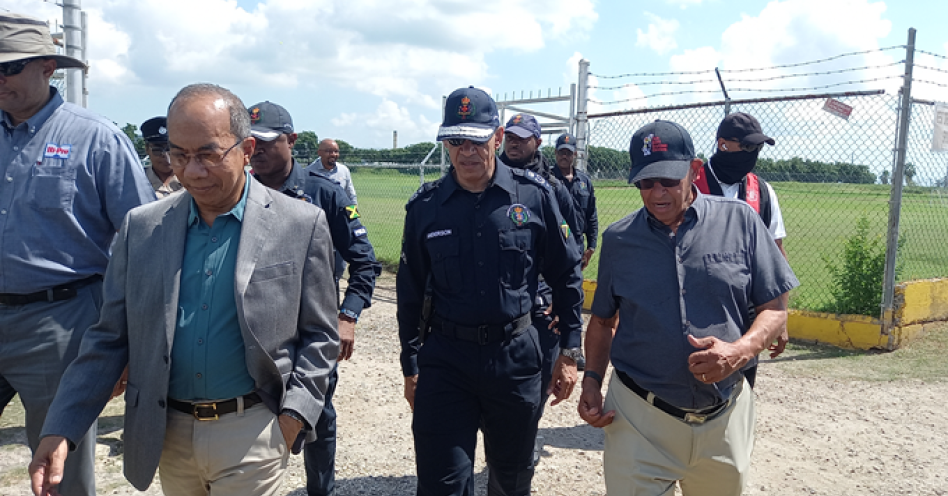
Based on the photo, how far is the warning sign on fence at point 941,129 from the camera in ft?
25.4

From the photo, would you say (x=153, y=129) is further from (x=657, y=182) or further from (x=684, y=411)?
(x=684, y=411)

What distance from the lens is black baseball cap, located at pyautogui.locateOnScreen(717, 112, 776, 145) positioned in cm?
436

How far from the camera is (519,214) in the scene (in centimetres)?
354

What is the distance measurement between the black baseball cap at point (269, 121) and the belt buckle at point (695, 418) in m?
2.72

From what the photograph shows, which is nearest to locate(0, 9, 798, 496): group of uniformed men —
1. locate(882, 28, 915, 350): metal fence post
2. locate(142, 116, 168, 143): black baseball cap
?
locate(142, 116, 168, 143): black baseball cap

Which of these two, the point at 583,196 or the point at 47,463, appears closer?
the point at 47,463

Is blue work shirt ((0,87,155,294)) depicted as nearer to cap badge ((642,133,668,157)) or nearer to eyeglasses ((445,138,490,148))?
eyeglasses ((445,138,490,148))

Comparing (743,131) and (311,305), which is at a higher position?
(743,131)

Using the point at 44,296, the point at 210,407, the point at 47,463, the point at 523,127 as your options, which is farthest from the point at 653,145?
the point at 523,127

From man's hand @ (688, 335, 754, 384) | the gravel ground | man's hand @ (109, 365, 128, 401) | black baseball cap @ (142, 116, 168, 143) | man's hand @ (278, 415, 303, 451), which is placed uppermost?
black baseball cap @ (142, 116, 168, 143)

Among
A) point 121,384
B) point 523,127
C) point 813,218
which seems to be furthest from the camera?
point 813,218

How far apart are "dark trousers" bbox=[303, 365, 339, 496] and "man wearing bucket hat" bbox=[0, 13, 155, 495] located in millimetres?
1128

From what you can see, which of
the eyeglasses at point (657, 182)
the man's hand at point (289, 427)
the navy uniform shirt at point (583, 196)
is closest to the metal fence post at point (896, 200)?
the navy uniform shirt at point (583, 196)

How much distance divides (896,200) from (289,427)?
23.6 ft
